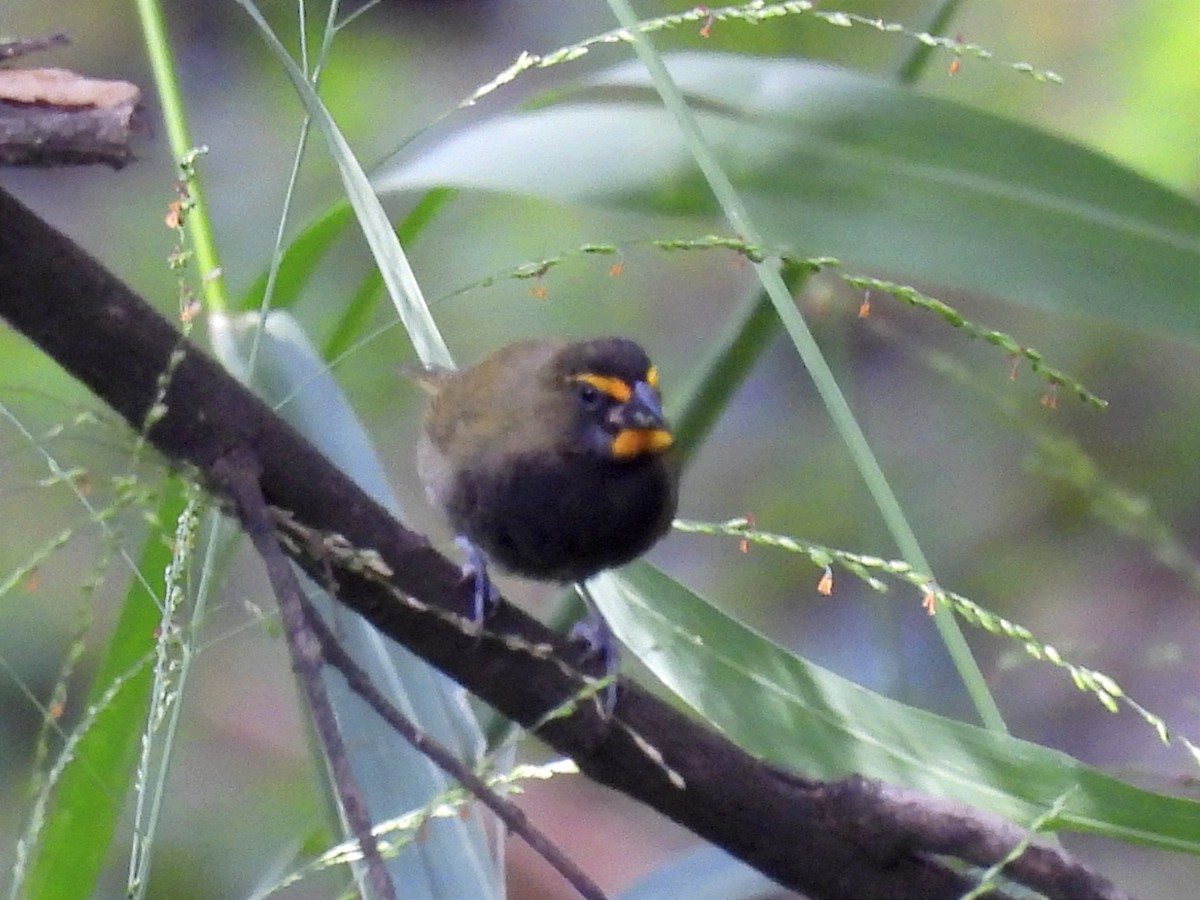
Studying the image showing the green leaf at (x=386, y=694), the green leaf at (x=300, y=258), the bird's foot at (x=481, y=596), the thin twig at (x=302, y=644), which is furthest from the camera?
the green leaf at (x=300, y=258)

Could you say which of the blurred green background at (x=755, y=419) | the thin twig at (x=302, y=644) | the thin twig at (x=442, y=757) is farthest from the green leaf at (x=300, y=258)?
A: the blurred green background at (x=755, y=419)

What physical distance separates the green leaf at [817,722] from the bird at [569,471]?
0.40m

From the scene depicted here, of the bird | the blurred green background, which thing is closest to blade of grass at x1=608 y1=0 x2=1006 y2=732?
the bird

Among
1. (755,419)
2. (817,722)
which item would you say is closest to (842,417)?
(817,722)

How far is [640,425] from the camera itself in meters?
1.62

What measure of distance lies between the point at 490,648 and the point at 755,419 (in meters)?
2.46

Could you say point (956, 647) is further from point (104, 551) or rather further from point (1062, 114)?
point (1062, 114)

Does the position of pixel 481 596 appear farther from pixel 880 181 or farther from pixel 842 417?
pixel 880 181

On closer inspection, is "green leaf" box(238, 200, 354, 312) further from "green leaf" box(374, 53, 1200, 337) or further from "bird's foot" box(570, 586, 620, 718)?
"bird's foot" box(570, 586, 620, 718)

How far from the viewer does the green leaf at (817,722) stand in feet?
3.56

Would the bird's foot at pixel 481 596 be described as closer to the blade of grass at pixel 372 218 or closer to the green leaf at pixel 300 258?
the blade of grass at pixel 372 218

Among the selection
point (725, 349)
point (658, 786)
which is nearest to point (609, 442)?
point (725, 349)

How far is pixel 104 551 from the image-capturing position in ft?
2.76

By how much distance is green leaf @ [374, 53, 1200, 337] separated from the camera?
4.17ft
